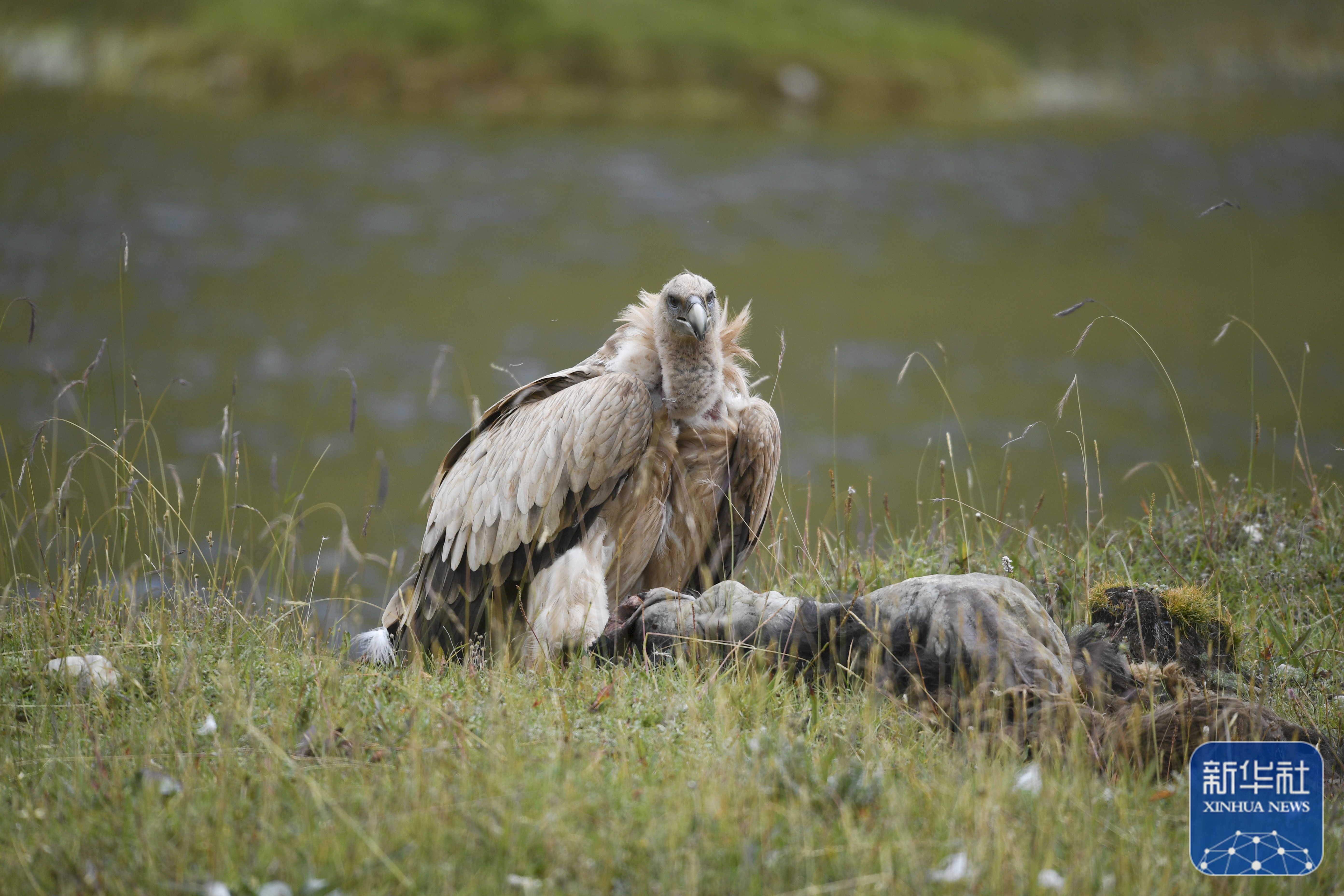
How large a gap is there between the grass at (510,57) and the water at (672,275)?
464cm

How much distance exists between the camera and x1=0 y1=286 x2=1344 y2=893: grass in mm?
2963

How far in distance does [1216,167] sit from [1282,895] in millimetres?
35318

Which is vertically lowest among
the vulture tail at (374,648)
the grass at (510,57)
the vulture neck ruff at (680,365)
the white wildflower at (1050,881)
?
the vulture tail at (374,648)

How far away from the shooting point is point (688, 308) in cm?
538

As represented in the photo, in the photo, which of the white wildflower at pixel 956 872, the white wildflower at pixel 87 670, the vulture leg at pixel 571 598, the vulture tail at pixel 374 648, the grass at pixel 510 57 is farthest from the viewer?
the grass at pixel 510 57

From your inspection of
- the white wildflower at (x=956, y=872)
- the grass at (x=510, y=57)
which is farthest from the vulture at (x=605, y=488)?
the grass at (x=510, y=57)

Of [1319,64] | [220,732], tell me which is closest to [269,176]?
[220,732]

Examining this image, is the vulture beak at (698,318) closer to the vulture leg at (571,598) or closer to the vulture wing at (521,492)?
the vulture wing at (521,492)

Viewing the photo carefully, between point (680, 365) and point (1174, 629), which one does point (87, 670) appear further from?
point (1174, 629)

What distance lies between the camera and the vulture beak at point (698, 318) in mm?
5258

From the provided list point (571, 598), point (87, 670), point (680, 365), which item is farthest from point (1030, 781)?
point (87, 670)

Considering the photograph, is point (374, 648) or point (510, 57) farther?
point (510, 57)

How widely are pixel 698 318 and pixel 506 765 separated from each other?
8.20ft

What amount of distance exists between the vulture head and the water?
221 centimetres
